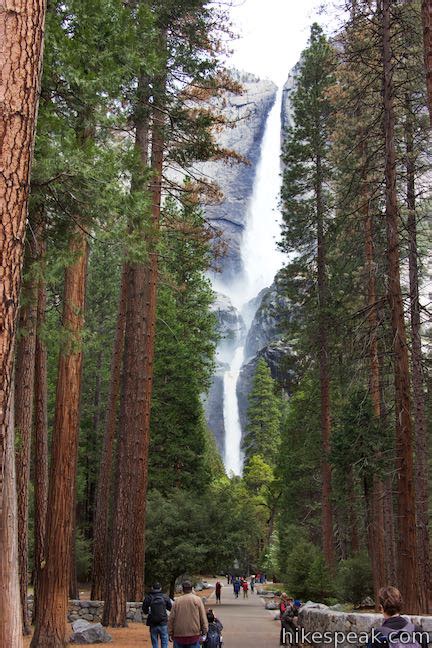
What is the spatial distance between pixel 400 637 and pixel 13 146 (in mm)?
3235

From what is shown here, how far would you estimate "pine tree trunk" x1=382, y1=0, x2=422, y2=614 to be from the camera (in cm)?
965

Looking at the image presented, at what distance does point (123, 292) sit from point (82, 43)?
1035cm

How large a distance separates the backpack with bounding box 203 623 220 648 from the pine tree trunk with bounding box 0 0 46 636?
20.7 ft

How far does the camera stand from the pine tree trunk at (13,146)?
Result: 311cm

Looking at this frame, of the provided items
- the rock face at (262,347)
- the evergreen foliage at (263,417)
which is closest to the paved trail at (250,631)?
the rock face at (262,347)

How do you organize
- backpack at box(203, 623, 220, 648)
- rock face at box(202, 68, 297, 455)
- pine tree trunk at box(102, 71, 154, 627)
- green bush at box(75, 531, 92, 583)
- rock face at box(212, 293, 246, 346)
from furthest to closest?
1. rock face at box(212, 293, 246, 346)
2. rock face at box(202, 68, 297, 455)
3. green bush at box(75, 531, 92, 583)
4. pine tree trunk at box(102, 71, 154, 627)
5. backpack at box(203, 623, 220, 648)

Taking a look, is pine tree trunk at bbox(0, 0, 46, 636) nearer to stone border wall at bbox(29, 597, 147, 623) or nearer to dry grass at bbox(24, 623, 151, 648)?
dry grass at bbox(24, 623, 151, 648)

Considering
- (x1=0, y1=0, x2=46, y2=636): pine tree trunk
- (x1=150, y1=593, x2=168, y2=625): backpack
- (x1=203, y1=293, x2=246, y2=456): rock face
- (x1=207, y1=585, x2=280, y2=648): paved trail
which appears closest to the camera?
(x1=0, y1=0, x2=46, y2=636): pine tree trunk

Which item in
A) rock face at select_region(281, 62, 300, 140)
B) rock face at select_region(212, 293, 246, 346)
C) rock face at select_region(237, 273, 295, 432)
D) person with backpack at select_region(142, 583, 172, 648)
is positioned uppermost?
rock face at select_region(281, 62, 300, 140)

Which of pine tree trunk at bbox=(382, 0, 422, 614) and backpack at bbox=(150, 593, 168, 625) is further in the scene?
pine tree trunk at bbox=(382, 0, 422, 614)

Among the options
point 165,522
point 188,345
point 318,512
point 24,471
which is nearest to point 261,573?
point 318,512

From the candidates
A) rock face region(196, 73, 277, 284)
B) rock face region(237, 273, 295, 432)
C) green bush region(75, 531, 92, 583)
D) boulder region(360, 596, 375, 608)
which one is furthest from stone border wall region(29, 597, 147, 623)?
rock face region(196, 73, 277, 284)

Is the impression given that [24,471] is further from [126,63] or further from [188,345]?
[188,345]

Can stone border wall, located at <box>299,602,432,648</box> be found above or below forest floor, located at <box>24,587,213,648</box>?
above
